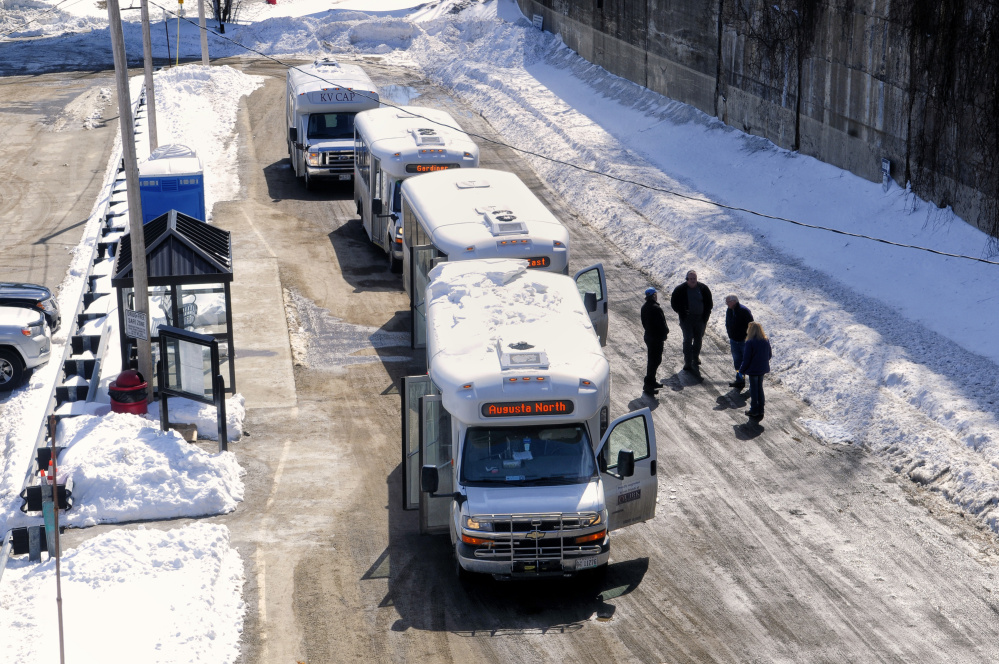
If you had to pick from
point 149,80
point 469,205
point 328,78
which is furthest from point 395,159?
point 149,80

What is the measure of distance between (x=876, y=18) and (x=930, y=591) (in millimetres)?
15536

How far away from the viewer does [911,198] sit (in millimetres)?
22578

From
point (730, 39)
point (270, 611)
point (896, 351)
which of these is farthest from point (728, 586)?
point (730, 39)

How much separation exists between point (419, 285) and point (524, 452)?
23.8 ft

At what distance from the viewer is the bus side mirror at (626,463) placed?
37.9ft

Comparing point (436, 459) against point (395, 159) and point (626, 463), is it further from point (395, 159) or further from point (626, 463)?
point (395, 159)

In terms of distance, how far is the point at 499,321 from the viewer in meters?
13.0

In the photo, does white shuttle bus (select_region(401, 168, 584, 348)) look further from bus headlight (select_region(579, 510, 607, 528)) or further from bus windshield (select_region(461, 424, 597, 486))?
bus headlight (select_region(579, 510, 607, 528))

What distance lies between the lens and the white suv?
18.5 m

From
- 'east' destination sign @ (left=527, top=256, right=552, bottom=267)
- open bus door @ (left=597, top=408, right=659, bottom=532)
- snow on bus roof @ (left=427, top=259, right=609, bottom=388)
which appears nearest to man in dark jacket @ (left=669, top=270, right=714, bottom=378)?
'east' destination sign @ (left=527, top=256, right=552, bottom=267)

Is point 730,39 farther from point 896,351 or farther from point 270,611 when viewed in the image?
point 270,611

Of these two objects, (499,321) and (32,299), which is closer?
(499,321)

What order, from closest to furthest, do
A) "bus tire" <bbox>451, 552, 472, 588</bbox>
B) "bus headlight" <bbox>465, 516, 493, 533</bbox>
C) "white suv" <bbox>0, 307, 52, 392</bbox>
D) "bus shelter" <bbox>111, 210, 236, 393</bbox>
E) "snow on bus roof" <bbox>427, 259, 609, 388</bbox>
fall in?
1. "bus headlight" <bbox>465, 516, 493, 533</bbox>
2. "bus tire" <bbox>451, 552, 472, 588</bbox>
3. "snow on bus roof" <bbox>427, 259, 609, 388</bbox>
4. "bus shelter" <bbox>111, 210, 236, 393</bbox>
5. "white suv" <bbox>0, 307, 52, 392</bbox>

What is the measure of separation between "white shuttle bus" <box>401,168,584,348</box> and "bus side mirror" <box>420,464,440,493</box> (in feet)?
18.9
